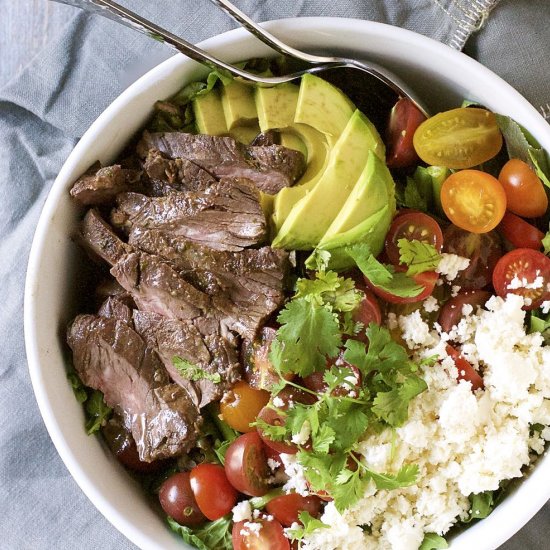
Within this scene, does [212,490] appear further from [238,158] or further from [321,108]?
[321,108]

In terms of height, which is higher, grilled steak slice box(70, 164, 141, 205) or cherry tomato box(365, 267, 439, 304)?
cherry tomato box(365, 267, 439, 304)

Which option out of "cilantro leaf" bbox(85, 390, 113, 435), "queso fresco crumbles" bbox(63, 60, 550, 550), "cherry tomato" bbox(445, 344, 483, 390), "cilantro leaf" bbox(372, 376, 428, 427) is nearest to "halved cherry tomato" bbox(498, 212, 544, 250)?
"queso fresco crumbles" bbox(63, 60, 550, 550)

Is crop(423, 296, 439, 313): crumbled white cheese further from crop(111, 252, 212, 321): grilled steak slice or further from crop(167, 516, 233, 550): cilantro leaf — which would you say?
crop(167, 516, 233, 550): cilantro leaf

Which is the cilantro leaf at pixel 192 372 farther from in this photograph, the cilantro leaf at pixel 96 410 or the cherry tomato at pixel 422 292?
the cherry tomato at pixel 422 292

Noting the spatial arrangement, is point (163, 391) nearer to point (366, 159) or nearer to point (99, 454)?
point (99, 454)

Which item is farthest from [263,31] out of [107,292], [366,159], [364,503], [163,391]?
[364,503]

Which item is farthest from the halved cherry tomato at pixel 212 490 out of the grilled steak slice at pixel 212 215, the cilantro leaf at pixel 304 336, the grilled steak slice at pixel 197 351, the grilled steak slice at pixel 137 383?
the grilled steak slice at pixel 212 215

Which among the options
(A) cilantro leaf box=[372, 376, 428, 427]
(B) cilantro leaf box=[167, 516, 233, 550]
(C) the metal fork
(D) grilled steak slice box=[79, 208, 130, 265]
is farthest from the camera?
(B) cilantro leaf box=[167, 516, 233, 550]
